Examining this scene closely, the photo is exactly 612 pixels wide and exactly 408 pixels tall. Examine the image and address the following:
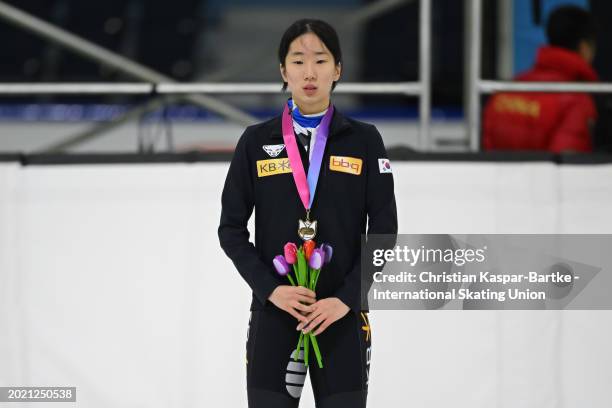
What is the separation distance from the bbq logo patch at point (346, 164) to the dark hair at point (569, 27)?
2.28 meters

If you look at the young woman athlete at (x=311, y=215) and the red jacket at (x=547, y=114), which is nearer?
the young woman athlete at (x=311, y=215)

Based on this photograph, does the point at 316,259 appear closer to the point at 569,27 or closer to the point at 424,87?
the point at 424,87

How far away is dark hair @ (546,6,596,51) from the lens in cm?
453

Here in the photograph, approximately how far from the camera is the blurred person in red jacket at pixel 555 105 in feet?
14.6

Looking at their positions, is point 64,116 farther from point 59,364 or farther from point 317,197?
point 317,197

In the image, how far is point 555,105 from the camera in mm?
4500

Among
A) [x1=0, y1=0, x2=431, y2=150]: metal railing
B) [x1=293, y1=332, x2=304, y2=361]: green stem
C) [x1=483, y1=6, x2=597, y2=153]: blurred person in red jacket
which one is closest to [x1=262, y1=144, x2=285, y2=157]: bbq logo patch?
[x1=293, y1=332, x2=304, y2=361]: green stem

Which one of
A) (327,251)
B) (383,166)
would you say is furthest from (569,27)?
(327,251)

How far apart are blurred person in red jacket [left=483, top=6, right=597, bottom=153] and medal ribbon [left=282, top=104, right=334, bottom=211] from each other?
6.80ft

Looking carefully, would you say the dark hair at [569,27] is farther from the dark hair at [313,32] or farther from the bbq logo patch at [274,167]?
the bbq logo patch at [274,167]

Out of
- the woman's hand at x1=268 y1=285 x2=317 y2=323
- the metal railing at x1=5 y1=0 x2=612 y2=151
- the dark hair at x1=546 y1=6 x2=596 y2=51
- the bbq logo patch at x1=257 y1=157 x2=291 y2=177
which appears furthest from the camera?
the dark hair at x1=546 y1=6 x2=596 y2=51

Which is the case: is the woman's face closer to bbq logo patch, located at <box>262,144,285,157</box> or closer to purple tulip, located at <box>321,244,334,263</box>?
bbq logo patch, located at <box>262,144,285,157</box>

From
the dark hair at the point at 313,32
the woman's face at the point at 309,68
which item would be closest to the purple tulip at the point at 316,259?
the woman's face at the point at 309,68

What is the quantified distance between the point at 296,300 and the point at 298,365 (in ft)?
0.68
